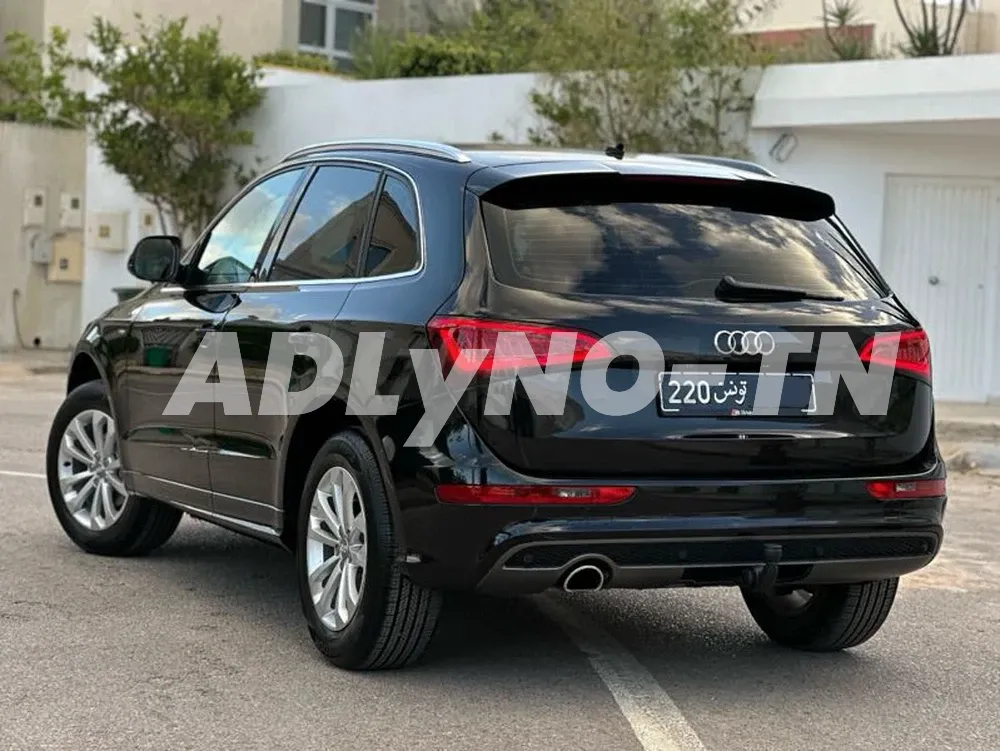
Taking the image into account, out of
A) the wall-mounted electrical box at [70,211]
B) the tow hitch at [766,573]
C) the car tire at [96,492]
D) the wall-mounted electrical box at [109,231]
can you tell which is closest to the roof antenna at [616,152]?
the tow hitch at [766,573]

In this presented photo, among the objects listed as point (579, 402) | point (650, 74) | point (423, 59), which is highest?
point (423, 59)

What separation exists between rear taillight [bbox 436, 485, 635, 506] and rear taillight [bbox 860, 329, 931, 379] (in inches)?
42.0

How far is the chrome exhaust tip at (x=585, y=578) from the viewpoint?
5.10m

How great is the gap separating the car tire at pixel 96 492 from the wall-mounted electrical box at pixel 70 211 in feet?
48.7

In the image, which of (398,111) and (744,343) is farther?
(398,111)

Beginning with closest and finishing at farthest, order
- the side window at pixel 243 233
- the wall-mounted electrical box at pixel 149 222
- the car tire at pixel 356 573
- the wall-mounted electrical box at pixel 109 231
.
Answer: the car tire at pixel 356 573 < the side window at pixel 243 233 < the wall-mounted electrical box at pixel 149 222 < the wall-mounted electrical box at pixel 109 231

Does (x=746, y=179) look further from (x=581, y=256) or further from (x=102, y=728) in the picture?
(x=102, y=728)

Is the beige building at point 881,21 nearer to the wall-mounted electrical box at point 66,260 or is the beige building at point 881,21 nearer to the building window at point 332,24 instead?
the building window at point 332,24

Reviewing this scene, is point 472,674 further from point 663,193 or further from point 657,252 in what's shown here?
point 663,193

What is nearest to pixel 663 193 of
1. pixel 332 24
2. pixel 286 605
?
pixel 286 605

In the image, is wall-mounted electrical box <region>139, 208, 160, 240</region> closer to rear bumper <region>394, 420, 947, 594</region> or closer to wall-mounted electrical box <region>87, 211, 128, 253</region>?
wall-mounted electrical box <region>87, 211, 128, 253</region>

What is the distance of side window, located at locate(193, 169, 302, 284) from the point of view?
6.69 meters

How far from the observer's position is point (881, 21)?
2325cm

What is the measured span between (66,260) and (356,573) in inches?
692
